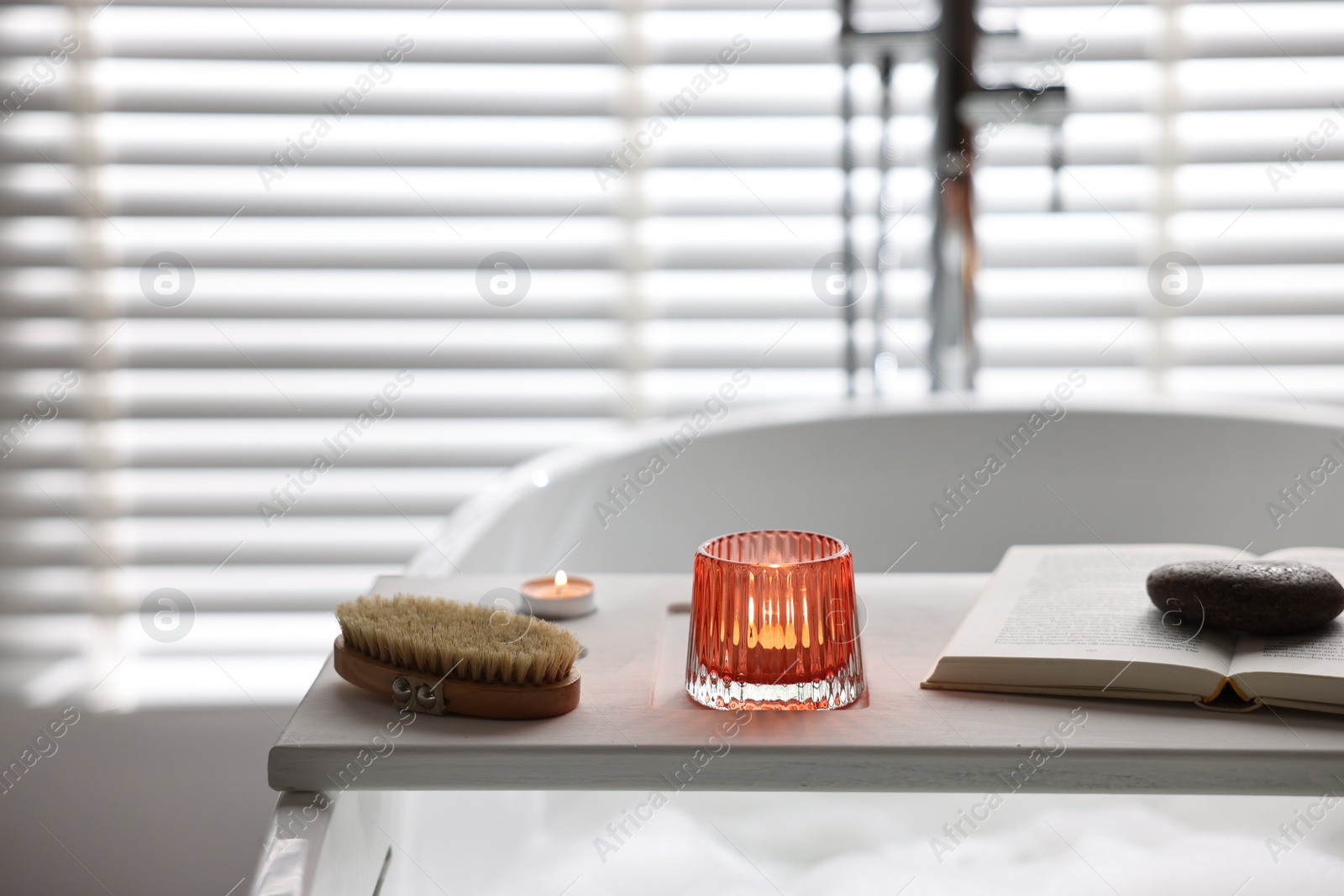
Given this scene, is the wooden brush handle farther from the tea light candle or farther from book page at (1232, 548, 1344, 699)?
book page at (1232, 548, 1344, 699)

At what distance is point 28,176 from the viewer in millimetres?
1492

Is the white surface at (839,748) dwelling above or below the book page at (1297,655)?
below

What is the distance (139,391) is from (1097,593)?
1.32 metres

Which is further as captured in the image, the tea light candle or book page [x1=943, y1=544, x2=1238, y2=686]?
the tea light candle

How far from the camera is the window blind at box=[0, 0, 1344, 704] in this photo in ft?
4.91

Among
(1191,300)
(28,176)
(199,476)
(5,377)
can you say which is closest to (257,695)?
(199,476)

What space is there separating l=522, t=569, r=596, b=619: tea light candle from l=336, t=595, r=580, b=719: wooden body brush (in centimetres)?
13

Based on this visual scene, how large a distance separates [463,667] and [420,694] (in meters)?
0.02

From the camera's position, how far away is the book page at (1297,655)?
52cm

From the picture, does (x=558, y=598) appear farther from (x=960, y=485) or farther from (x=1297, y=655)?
(x=960, y=485)

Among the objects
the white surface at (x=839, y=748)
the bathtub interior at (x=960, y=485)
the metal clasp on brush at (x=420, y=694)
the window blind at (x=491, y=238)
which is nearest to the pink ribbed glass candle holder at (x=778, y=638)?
the white surface at (x=839, y=748)

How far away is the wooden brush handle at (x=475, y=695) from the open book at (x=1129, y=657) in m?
0.19

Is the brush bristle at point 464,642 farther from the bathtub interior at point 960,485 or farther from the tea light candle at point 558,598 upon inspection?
the bathtub interior at point 960,485

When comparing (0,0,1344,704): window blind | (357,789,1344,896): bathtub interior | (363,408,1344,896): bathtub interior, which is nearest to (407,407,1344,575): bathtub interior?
(363,408,1344,896): bathtub interior
